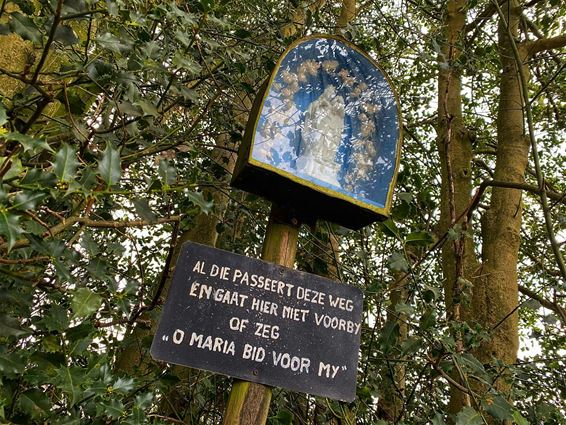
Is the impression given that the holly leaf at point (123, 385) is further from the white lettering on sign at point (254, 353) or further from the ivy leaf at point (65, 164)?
the ivy leaf at point (65, 164)

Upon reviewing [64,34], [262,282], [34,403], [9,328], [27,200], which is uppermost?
[64,34]

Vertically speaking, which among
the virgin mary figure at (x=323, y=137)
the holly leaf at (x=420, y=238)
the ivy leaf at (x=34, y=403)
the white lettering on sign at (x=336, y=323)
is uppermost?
the virgin mary figure at (x=323, y=137)

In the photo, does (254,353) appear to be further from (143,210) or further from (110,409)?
(143,210)

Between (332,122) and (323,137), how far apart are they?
0.27 ft

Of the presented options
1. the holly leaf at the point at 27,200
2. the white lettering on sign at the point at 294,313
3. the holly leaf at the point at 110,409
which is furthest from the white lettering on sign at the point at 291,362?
the holly leaf at the point at 27,200

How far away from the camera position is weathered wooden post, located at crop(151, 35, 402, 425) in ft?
4.27

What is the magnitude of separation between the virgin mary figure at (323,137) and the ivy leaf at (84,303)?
723 mm

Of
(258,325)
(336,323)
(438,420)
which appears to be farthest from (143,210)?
(438,420)

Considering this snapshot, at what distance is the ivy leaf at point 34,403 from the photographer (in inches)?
47.6

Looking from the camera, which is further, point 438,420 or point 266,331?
point 438,420

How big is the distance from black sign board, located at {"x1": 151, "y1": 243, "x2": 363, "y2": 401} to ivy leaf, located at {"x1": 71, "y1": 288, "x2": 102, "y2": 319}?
190 mm

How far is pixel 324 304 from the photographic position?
1455 mm

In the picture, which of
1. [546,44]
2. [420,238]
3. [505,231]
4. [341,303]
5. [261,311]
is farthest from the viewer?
[546,44]

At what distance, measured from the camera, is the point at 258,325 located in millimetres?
1339
